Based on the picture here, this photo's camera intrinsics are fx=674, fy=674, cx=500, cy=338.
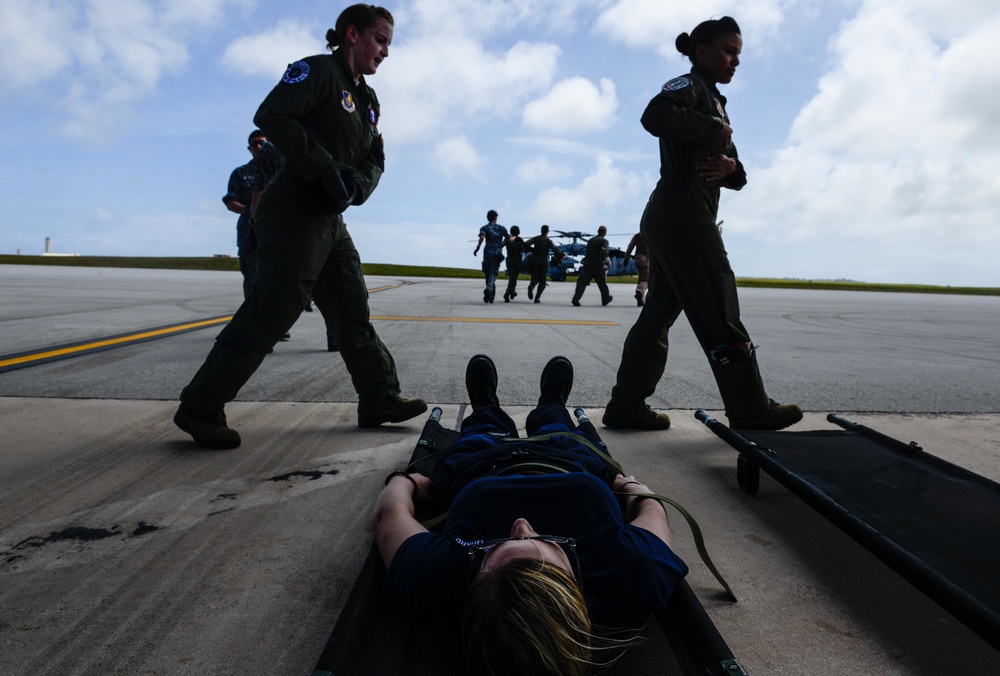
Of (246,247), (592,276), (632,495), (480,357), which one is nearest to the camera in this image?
(632,495)

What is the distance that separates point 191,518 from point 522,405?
2155 millimetres

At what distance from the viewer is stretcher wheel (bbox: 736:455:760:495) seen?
257 centimetres

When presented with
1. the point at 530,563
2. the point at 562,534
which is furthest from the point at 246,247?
the point at 530,563

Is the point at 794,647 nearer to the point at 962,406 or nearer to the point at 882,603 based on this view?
the point at 882,603

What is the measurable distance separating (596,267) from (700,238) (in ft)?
40.7

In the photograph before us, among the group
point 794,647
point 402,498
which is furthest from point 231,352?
point 794,647

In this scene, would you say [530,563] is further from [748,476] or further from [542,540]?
[748,476]

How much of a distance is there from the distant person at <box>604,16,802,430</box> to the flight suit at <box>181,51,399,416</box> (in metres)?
1.42

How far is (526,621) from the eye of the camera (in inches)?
50.1

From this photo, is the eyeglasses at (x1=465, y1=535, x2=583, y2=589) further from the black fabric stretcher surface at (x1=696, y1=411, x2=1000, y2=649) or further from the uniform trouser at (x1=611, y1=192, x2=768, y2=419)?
the uniform trouser at (x1=611, y1=192, x2=768, y2=419)

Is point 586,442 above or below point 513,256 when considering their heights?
below

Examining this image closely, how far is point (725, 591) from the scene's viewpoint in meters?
1.81

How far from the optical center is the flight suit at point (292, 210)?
2.86 metres

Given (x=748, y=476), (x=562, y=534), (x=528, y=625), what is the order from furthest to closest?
(x=748, y=476) < (x=562, y=534) < (x=528, y=625)
